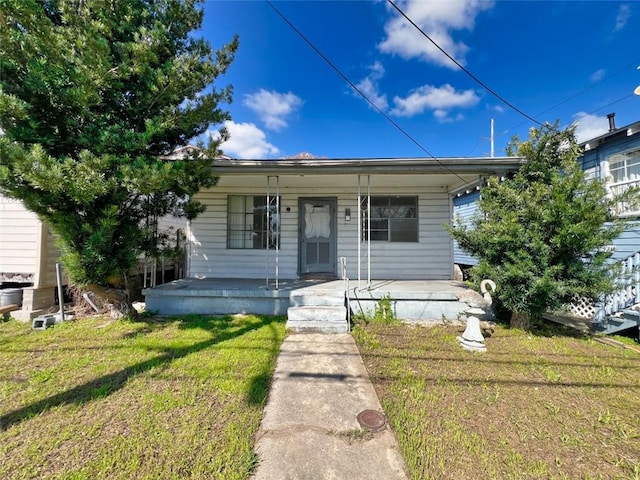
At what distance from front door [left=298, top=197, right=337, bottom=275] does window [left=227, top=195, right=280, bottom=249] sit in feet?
2.68

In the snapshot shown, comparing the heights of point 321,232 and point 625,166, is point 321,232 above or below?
below

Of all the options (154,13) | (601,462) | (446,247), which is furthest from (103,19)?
(446,247)

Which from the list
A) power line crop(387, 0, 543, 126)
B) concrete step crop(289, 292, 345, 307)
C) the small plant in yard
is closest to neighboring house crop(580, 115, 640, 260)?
power line crop(387, 0, 543, 126)

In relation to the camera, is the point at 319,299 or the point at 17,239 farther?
the point at 17,239

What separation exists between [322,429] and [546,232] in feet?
13.4

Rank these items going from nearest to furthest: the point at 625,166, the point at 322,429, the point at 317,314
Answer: the point at 322,429, the point at 317,314, the point at 625,166

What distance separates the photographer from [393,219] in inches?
270

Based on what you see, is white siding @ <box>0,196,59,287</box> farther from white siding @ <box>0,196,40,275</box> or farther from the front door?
the front door

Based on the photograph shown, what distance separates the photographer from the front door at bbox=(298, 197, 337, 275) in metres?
6.83

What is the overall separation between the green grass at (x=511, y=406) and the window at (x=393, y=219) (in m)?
3.20

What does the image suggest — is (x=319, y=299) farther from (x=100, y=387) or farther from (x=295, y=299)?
(x=100, y=387)

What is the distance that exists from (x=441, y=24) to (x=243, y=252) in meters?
6.40

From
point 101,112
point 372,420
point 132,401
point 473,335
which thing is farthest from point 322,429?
point 101,112

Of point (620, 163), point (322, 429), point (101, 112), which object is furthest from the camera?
point (620, 163)
